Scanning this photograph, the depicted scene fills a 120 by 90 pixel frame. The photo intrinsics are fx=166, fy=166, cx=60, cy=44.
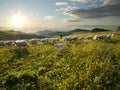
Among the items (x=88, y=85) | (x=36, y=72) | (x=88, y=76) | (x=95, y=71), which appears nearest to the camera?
(x=88, y=85)

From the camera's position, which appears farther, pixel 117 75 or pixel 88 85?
pixel 117 75

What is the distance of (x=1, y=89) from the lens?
37.3 ft

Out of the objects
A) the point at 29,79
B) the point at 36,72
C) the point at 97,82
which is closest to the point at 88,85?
the point at 97,82

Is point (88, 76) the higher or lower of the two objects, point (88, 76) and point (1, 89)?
the higher

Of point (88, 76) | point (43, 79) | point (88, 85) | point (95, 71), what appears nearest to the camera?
point (88, 85)

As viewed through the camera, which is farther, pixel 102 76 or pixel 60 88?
pixel 102 76

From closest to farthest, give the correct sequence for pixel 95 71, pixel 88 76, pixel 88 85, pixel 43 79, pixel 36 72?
pixel 88 85
pixel 88 76
pixel 95 71
pixel 43 79
pixel 36 72

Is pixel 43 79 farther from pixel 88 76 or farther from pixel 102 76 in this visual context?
pixel 102 76

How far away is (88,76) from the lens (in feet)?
35.1

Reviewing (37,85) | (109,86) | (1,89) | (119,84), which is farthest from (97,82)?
(1,89)

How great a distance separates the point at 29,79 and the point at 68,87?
3.73m

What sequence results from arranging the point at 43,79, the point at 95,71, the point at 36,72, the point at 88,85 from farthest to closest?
the point at 36,72 → the point at 43,79 → the point at 95,71 → the point at 88,85

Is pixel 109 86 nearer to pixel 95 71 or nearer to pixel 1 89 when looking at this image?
pixel 95 71

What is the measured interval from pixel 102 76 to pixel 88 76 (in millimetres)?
957
